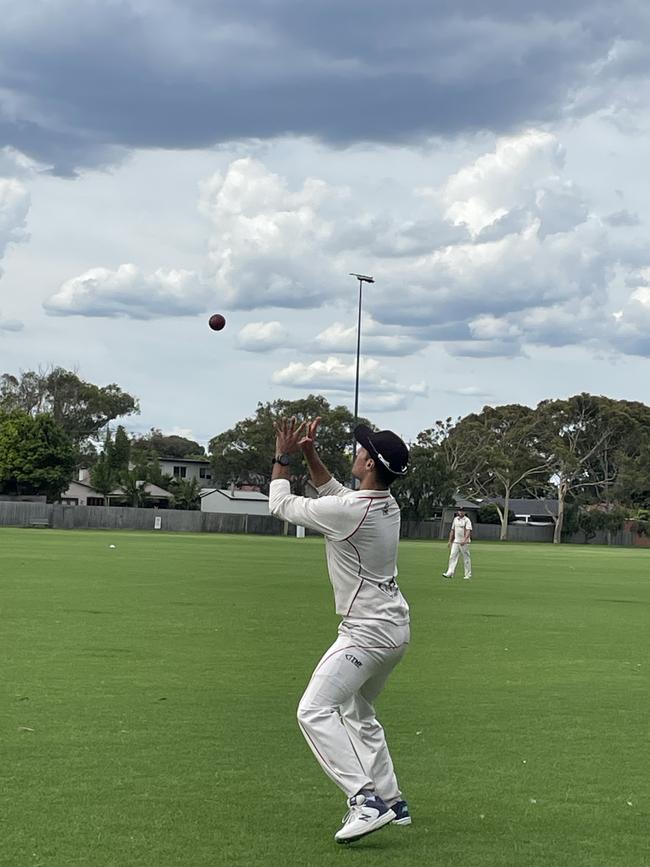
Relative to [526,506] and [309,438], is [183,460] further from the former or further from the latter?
[309,438]

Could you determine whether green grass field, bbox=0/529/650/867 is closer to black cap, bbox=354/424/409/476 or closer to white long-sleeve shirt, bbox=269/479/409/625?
white long-sleeve shirt, bbox=269/479/409/625

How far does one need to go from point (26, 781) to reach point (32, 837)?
4.11ft

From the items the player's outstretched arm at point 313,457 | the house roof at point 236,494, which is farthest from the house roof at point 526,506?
the player's outstretched arm at point 313,457

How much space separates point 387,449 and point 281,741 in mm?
3378

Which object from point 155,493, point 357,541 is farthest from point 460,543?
point 155,493

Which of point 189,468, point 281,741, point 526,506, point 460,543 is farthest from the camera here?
point 189,468

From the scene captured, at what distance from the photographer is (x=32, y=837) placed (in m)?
6.46

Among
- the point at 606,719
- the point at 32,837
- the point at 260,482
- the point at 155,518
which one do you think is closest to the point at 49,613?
the point at 606,719

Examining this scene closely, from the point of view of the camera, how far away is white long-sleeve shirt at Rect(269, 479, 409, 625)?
22.1 ft

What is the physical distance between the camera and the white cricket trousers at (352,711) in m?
6.60

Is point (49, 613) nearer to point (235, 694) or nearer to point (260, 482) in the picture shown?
point (235, 694)

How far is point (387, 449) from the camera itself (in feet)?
22.6

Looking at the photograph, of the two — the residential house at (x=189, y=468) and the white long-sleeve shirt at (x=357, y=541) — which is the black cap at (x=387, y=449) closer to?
the white long-sleeve shirt at (x=357, y=541)

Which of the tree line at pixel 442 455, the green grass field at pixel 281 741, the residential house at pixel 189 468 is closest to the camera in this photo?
the green grass field at pixel 281 741
